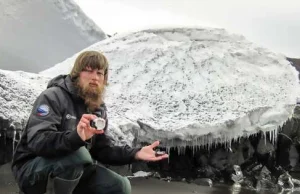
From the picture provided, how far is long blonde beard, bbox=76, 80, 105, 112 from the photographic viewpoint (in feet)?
9.68

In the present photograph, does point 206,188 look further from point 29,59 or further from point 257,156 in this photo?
point 29,59

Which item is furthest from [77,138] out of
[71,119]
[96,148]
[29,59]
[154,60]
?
[29,59]

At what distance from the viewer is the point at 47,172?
8.97 feet

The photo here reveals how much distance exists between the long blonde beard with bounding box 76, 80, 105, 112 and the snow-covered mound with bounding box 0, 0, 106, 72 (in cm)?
791

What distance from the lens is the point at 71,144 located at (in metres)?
2.63

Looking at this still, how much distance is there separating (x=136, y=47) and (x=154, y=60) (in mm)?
519

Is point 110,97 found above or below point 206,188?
above

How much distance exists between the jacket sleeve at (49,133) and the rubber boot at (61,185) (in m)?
0.15

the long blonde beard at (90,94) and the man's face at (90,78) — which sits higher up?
the man's face at (90,78)

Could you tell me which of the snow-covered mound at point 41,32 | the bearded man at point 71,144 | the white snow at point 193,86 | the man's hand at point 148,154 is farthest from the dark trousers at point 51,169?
the snow-covered mound at point 41,32

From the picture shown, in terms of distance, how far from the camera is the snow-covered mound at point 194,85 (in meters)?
7.75

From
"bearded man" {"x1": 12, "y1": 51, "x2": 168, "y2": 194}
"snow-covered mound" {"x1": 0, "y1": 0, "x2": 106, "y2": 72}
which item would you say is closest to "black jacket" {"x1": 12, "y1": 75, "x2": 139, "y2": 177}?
"bearded man" {"x1": 12, "y1": 51, "x2": 168, "y2": 194}

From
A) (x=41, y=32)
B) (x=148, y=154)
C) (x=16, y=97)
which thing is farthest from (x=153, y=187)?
(x=41, y=32)

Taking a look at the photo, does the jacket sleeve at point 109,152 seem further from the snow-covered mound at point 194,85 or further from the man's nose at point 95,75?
the snow-covered mound at point 194,85
